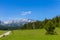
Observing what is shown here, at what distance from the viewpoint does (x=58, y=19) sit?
487 ft

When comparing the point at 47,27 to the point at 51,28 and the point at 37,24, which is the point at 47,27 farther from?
the point at 37,24

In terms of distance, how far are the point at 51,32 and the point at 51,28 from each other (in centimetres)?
140

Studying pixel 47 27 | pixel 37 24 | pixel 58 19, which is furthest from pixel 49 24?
pixel 37 24

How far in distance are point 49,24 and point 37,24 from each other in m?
105

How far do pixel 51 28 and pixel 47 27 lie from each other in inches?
53.6

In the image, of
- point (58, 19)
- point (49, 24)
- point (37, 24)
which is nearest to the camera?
point (49, 24)

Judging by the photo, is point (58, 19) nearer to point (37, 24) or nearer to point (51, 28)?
point (37, 24)

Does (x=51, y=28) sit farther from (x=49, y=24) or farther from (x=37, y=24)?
(x=37, y=24)

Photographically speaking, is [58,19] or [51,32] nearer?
[51,32]

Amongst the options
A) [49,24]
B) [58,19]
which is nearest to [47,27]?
[49,24]

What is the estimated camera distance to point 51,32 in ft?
214

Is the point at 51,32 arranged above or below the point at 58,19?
below

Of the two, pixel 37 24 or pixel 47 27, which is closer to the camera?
pixel 47 27

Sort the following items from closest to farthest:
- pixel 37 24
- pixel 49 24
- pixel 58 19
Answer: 1. pixel 49 24
2. pixel 58 19
3. pixel 37 24
